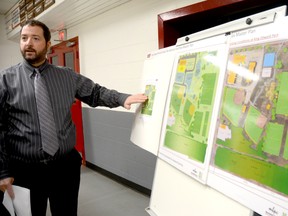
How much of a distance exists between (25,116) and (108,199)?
5.56ft

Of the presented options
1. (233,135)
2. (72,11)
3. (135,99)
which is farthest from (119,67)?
(233,135)

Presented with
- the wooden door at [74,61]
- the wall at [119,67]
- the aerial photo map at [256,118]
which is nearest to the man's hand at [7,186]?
the aerial photo map at [256,118]

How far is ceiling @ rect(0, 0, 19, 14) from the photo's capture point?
4.68m

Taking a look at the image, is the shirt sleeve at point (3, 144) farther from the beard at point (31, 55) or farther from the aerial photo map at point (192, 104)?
the aerial photo map at point (192, 104)

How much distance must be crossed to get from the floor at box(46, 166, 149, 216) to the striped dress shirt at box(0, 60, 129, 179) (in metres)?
1.23

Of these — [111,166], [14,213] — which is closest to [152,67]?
[14,213]

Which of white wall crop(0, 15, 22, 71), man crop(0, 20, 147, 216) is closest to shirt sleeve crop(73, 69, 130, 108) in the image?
man crop(0, 20, 147, 216)

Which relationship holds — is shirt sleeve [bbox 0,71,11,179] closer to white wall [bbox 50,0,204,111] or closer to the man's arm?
the man's arm

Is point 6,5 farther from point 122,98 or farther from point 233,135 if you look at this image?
point 233,135

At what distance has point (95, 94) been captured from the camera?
180 cm

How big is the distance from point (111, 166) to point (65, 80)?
1.98 metres

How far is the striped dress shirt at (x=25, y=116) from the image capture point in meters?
1.43

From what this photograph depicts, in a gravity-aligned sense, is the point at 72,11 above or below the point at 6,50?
above

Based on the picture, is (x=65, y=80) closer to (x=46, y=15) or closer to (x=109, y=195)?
(x=109, y=195)
